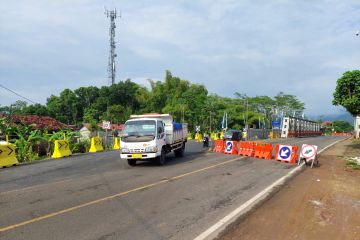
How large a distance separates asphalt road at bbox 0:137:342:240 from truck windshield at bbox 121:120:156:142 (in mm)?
1324

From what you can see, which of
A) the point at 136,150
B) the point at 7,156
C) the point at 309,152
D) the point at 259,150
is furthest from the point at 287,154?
the point at 7,156

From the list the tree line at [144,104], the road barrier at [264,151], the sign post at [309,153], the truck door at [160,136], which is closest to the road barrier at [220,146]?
the road barrier at [264,151]

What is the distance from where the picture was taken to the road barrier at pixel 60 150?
951 inches

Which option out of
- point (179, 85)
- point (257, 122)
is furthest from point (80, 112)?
point (257, 122)

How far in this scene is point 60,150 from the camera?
2442 centimetres

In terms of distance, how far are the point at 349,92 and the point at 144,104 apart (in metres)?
62.7

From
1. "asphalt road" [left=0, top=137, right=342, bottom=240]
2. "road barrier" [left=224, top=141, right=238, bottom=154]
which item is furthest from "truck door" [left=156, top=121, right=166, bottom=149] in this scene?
"road barrier" [left=224, top=141, right=238, bottom=154]

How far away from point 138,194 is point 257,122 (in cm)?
8918

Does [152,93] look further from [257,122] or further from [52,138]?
[52,138]

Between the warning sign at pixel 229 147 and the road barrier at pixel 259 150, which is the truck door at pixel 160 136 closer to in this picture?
the road barrier at pixel 259 150

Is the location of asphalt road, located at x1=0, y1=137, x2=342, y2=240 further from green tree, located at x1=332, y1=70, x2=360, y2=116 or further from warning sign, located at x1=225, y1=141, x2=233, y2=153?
green tree, located at x1=332, y1=70, x2=360, y2=116

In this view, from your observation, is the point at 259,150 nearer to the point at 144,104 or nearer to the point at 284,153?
the point at 284,153

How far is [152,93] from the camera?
88438 millimetres

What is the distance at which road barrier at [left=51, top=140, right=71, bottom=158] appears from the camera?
2416 centimetres
